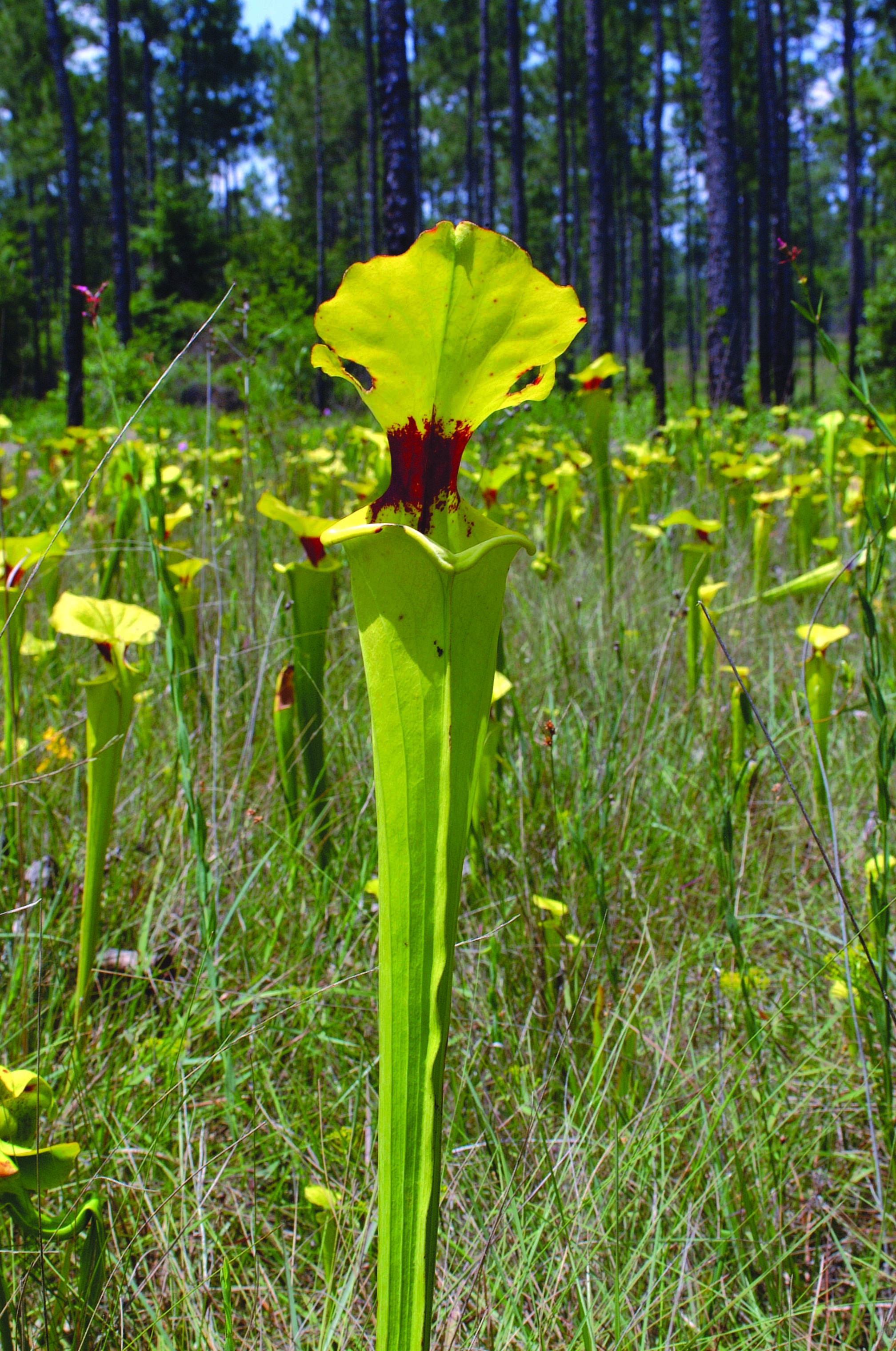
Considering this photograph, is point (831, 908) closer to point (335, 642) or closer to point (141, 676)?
point (141, 676)

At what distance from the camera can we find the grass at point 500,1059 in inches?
33.2

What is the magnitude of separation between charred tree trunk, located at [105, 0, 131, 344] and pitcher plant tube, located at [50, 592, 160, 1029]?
33.5 feet

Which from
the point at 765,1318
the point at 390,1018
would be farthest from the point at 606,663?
the point at 390,1018

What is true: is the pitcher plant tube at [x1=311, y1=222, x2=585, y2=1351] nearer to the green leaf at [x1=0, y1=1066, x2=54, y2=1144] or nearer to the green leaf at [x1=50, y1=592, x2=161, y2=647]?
the green leaf at [x1=0, y1=1066, x2=54, y2=1144]

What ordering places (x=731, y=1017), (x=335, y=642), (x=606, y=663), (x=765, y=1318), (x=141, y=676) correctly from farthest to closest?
(x=335, y=642) < (x=606, y=663) < (x=731, y=1017) < (x=141, y=676) < (x=765, y=1318)

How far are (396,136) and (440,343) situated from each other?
6.82 m

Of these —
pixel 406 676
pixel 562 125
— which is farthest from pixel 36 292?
pixel 406 676

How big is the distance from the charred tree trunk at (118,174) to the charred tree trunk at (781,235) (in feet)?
25.5

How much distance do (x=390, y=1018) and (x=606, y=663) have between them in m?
1.91

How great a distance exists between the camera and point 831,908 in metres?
1.50

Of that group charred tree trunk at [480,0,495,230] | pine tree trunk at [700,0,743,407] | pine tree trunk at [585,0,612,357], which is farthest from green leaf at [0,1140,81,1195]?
charred tree trunk at [480,0,495,230]

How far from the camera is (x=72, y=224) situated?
371 inches

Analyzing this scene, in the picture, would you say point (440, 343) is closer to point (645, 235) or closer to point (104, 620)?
point (104, 620)

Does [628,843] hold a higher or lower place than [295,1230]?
higher
